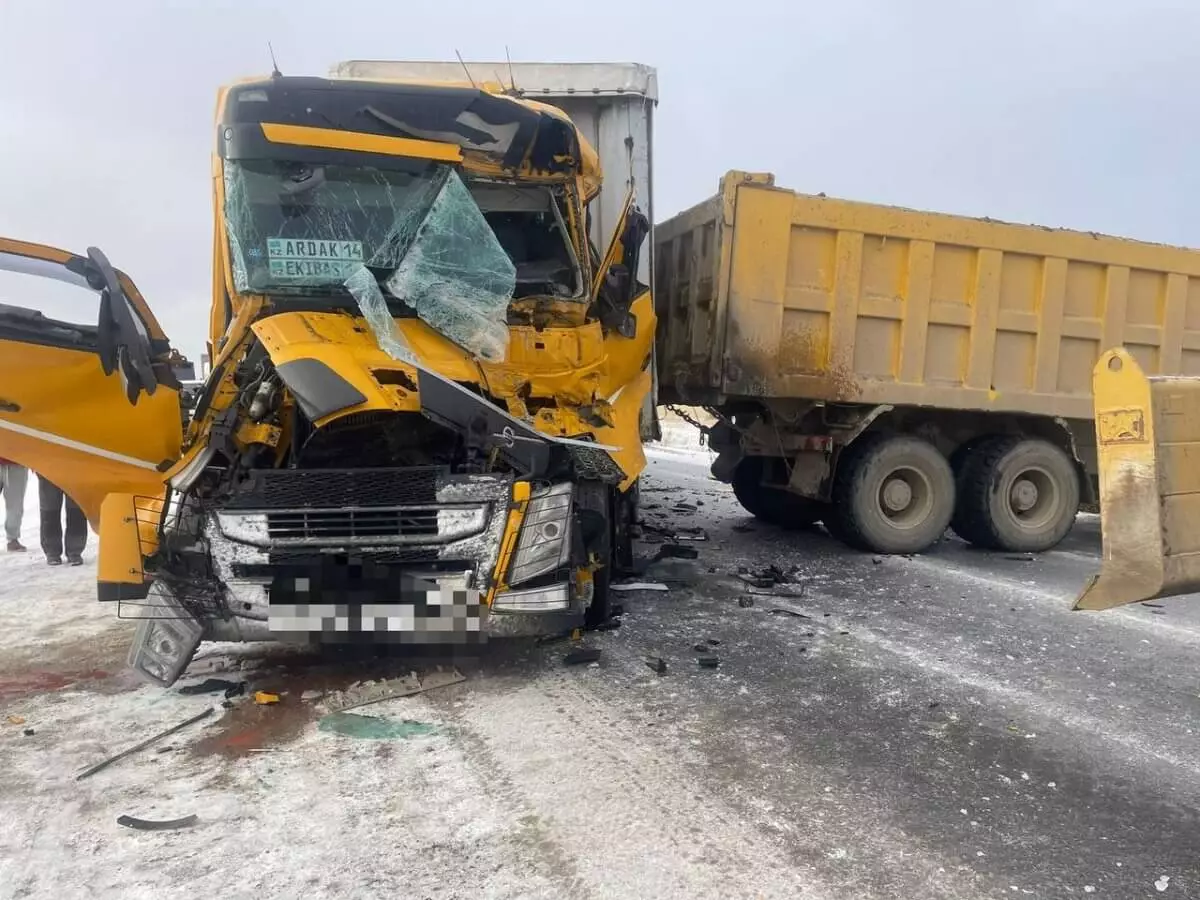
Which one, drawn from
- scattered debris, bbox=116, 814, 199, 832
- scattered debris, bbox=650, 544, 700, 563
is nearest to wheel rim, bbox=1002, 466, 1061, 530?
scattered debris, bbox=650, 544, 700, 563

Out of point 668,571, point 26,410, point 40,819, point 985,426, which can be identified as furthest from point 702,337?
point 40,819

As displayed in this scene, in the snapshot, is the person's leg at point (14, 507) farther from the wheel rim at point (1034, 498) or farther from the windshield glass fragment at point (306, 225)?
the wheel rim at point (1034, 498)

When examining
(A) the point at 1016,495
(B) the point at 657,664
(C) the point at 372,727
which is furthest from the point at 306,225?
(A) the point at 1016,495

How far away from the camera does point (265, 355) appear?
417 centimetres

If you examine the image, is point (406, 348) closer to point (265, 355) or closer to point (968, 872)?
point (265, 355)

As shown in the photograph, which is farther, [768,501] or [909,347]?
[768,501]

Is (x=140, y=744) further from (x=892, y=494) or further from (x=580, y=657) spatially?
(x=892, y=494)

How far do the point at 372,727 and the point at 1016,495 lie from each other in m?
6.25

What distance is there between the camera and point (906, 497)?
7383 mm

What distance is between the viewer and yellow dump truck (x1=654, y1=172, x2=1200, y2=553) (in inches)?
269

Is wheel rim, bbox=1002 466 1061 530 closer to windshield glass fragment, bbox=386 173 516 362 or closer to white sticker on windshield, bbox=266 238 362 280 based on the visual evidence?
windshield glass fragment, bbox=386 173 516 362

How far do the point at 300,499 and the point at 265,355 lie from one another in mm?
842

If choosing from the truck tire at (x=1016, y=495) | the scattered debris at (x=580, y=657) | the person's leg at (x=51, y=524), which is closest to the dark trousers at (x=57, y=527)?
the person's leg at (x=51, y=524)

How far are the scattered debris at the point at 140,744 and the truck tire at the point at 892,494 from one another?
17.2ft
